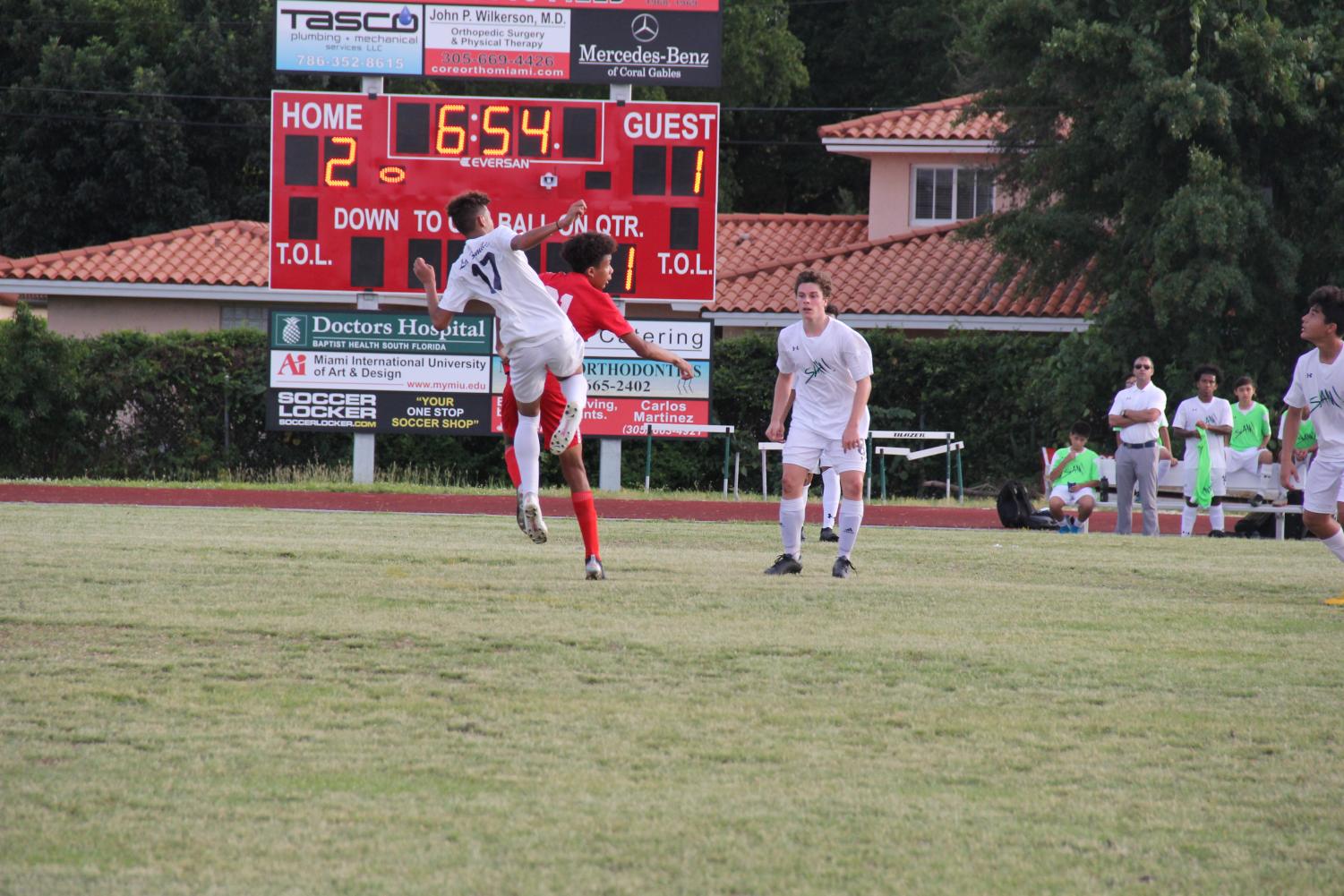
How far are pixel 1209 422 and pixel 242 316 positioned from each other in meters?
21.2

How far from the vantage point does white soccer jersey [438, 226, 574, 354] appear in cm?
955

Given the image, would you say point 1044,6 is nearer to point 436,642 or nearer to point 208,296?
point 208,296

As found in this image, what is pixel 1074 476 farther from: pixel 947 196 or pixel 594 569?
pixel 947 196

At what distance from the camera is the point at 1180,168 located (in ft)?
80.5

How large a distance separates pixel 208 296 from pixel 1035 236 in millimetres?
16183

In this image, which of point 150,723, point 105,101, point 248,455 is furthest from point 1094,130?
point 105,101

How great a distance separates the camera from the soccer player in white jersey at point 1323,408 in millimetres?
10117

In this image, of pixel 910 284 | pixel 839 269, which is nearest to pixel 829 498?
pixel 910 284

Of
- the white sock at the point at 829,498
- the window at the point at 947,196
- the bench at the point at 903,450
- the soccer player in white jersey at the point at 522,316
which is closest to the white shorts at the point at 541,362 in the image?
the soccer player in white jersey at the point at 522,316

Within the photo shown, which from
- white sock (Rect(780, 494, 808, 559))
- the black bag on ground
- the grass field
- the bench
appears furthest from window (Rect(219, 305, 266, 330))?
white sock (Rect(780, 494, 808, 559))

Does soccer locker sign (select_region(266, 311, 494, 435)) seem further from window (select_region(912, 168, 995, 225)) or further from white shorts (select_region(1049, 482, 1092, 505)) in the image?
window (select_region(912, 168, 995, 225))

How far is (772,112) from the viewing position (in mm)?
44125

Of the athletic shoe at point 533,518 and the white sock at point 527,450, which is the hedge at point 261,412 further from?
the athletic shoe at point 533,518

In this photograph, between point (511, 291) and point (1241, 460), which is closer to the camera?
point (511, 291)
